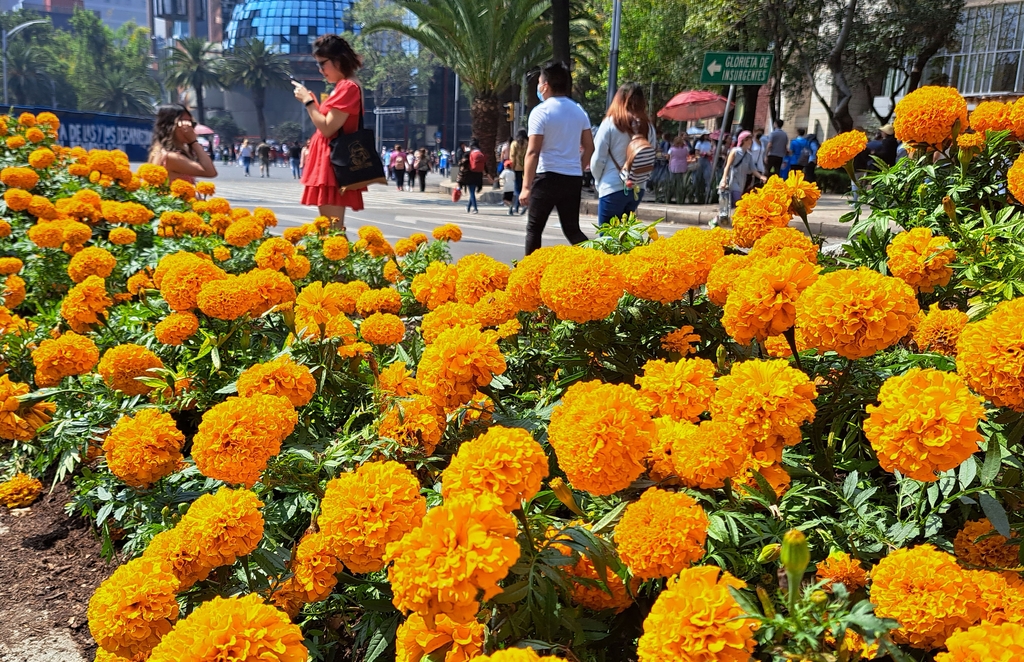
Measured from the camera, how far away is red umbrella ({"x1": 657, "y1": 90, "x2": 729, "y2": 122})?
25.6 meters

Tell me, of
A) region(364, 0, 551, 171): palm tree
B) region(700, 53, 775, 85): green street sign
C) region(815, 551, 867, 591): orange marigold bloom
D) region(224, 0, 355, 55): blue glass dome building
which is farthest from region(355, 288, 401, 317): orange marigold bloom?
region(224, 0, 355, 55): blue glass dome building

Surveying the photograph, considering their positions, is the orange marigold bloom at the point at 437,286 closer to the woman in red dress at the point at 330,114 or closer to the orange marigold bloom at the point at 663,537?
the orange marigold bloom at the point at 663,537

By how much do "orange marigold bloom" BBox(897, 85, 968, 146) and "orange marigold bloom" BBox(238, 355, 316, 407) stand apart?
173 cm

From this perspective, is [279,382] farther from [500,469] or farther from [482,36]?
[482,36]

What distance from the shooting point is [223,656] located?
0.96 m

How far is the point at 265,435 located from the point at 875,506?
3.71 ft

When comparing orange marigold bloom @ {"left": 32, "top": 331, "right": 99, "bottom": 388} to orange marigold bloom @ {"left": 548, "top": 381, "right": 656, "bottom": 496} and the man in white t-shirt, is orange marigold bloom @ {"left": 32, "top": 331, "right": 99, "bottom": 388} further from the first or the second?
the man in white t-shirt

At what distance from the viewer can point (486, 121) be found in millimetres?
21812

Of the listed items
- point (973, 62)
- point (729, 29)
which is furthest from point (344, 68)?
point (973, 62)

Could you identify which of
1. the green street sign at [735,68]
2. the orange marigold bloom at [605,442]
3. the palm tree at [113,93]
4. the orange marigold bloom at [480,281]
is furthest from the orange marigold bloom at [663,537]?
the palm tree at [113,93]

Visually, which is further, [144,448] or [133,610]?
[144,448]

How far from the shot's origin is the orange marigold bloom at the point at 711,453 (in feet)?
3.86

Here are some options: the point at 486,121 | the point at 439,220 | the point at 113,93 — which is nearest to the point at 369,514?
the point at 439,220

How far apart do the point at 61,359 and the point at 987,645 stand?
2.49 m
